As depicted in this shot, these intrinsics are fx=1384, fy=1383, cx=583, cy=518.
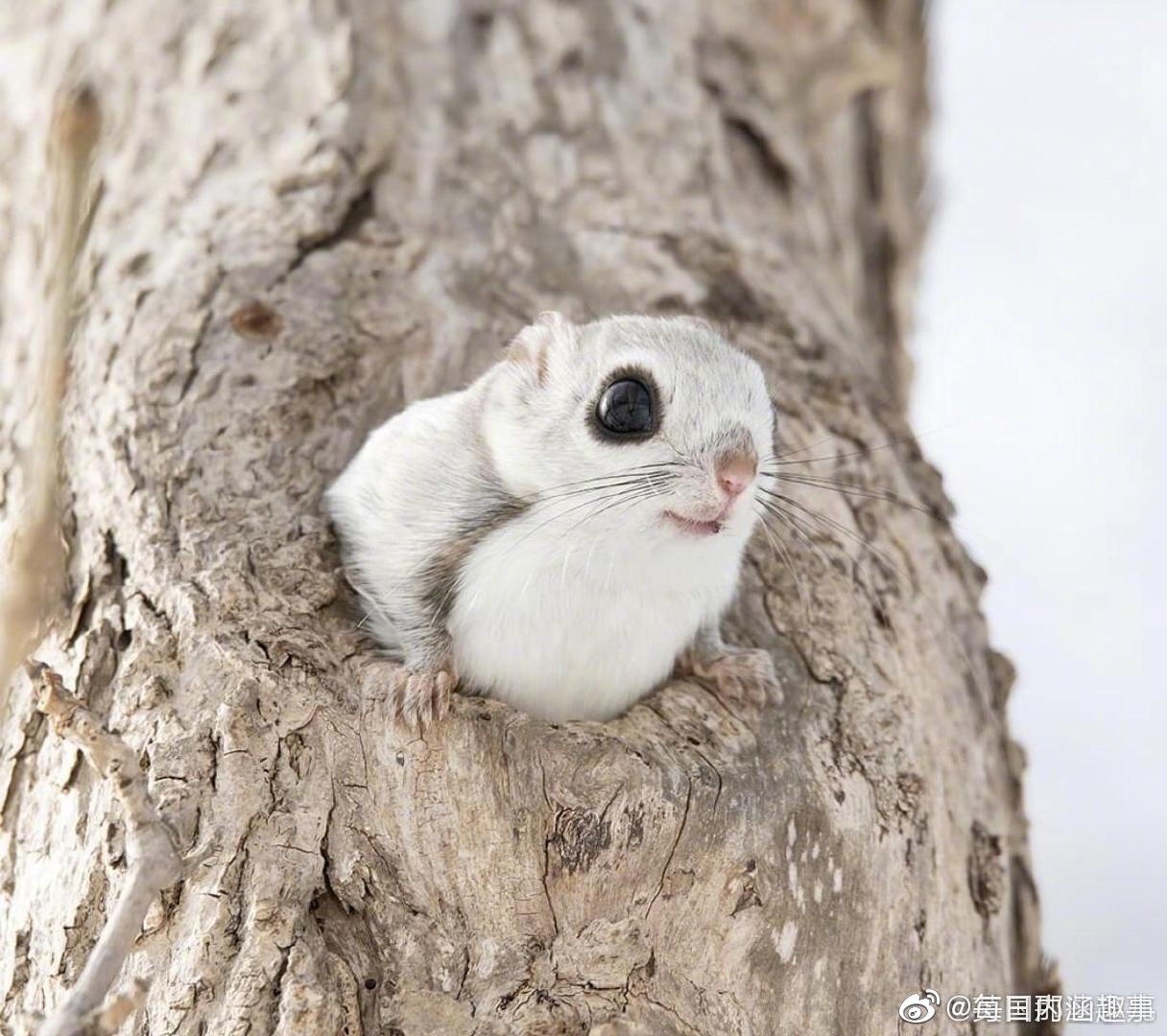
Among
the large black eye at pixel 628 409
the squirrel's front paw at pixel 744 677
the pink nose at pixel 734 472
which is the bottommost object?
the squirrel's front paw at pixel 744 677

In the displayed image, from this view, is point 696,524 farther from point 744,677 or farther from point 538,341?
point 538,341

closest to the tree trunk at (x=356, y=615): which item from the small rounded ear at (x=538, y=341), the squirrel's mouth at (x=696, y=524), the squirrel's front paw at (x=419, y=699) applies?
the squirrel's front paw at (x=419, y=699)

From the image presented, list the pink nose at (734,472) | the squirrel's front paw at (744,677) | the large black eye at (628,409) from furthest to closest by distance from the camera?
the squirrel's front paw at (744,677) < the large black eye at (628,409) < the pink nose at (734,472)

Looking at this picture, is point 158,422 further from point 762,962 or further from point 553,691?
point 762,962

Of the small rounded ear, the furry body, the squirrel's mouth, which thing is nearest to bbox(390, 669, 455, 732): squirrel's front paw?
the furry body

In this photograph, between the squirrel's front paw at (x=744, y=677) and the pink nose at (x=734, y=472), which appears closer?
the pink nose at (x=734, y=472)

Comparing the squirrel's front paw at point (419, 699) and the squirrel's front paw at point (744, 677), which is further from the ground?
the squirrel's front paw at point (744, 677)

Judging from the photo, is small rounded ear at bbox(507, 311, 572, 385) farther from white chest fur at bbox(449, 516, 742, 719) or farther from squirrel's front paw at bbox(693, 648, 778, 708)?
squirrel's front paw at bbox(693, 648, 778, 708)

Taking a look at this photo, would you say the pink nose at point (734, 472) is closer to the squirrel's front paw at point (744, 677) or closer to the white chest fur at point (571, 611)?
the white chest fur at point (571, 611)
